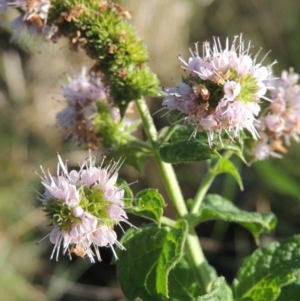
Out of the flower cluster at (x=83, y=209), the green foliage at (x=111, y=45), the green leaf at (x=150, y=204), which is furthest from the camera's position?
the green foliage at (x=111, y=45)

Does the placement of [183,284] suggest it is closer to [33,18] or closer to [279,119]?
[279,119]

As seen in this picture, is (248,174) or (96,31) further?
(248,174)

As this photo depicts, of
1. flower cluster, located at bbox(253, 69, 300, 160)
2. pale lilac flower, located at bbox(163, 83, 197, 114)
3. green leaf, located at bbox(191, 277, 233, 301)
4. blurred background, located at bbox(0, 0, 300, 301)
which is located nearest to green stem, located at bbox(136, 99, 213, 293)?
green leaf, located at bbox(191, 277, 233, 301)

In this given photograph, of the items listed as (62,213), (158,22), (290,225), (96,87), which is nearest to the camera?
(62,213)

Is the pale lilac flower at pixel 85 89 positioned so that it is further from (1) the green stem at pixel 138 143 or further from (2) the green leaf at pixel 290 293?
(2) the green leaf at pixel 290 293

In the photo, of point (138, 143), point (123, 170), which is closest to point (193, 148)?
point (138, 143)

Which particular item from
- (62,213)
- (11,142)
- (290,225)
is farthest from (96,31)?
(11,142)

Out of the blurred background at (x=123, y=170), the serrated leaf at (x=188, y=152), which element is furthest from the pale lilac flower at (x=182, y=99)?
the blurred background at (x=123, y=170)

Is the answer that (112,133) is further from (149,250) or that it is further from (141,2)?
(141,2)
